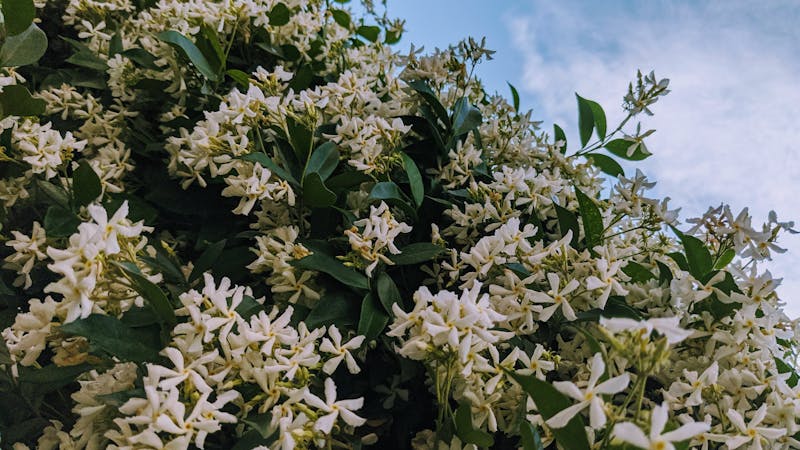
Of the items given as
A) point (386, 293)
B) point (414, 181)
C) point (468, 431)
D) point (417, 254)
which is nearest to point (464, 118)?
point (414, 181)

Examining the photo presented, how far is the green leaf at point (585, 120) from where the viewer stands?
174 cm

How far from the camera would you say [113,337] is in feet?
2.92

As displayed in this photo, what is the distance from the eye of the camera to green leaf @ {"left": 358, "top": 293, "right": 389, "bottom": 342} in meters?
1.04

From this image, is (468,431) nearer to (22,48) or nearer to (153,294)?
(153,294)

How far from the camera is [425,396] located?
121 cm

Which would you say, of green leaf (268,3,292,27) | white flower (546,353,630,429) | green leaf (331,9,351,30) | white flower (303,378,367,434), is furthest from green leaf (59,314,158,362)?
green leaf (331,9,351,30)

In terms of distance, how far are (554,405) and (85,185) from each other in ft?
3.48

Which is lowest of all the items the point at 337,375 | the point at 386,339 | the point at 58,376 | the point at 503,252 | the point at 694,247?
the point at 58,376

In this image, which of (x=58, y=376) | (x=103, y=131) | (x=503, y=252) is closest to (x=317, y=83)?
(x=103, y=131)

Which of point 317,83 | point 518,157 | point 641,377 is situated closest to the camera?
point 641,377

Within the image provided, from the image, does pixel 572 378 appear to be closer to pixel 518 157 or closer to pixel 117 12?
pixel 518 157

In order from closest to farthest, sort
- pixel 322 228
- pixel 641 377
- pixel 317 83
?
pixel 641 377, pixel 322 228, pixel 317 83

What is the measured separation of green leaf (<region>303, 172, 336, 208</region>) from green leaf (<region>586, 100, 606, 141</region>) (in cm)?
94

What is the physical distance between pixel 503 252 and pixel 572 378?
285 mm
